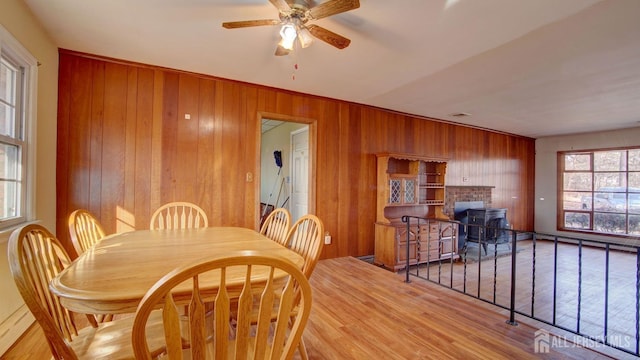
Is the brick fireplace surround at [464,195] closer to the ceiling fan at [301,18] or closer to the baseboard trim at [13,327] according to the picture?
the ceiling fan at [301,18]

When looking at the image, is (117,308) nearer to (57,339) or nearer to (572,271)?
(57,339)

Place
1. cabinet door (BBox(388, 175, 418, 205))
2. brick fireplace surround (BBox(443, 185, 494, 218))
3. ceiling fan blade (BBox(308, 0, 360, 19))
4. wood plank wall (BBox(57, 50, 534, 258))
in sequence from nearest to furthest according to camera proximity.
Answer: ceiling fan blade (BBox(308, 0, 360, 19))
wood plank wall (BBox(57, 50, 534, 258))
cabinet door (BBox(388, 175, 418, 205))
brick fireplace surround (BBox(443, 185, 494, 218))

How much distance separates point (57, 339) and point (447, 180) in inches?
231

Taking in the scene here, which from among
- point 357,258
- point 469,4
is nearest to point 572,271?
point 357,258

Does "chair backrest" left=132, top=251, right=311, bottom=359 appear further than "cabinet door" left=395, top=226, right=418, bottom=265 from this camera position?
No

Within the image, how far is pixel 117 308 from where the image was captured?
3.26 feet

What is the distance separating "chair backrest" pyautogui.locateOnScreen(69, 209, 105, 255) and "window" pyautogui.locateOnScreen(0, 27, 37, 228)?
453 millimetres

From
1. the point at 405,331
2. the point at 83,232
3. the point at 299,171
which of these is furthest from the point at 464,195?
the point at 83,232

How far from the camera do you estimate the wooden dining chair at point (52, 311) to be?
0.88 m

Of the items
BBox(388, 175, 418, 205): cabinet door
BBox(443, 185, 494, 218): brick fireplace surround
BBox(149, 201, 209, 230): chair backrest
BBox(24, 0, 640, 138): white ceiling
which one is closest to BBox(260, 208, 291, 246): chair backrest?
BBox(149, 201, 209, 230): chair backrest

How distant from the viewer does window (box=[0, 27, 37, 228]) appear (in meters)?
1.92

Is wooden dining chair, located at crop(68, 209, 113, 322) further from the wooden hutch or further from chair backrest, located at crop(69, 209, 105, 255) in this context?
the wooden hutch

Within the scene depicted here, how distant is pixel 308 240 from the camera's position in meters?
1.68

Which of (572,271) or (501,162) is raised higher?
(501,162)
